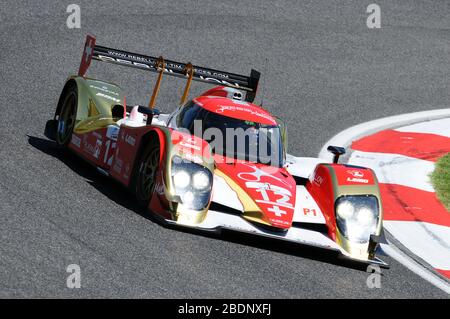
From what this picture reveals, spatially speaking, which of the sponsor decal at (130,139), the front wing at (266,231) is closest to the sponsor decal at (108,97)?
the sponsor decal at (130,139)

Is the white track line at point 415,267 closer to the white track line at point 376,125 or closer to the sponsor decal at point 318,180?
the sponsor decal at point 318,180

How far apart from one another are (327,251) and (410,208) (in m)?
2.59

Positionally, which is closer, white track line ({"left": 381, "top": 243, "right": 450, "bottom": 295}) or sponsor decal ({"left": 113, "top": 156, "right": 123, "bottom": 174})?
white track line ({"left": 381, "top": 243, "right": 450, "bottom": 295})

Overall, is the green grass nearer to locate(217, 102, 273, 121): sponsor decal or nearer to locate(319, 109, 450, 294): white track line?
locate(319, 109, 450, 294): white track line

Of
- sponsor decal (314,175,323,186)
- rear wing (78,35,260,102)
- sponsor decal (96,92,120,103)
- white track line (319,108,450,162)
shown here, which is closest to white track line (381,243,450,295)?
sponsor decal (314,175,323,186)

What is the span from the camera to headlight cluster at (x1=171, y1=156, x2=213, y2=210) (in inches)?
309

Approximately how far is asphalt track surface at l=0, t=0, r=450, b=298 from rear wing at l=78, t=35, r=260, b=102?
103 cm

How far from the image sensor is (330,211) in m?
8.39

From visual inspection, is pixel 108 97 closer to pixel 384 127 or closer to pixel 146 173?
pixel 146 173

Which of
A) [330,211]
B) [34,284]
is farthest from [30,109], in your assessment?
[34,284]

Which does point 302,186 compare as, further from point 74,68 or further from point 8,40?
point 8,40

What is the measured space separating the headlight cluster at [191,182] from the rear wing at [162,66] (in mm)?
2523

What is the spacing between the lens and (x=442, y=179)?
1125 cm

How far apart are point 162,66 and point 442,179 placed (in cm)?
348
